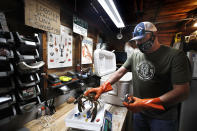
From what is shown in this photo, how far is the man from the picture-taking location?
796mm

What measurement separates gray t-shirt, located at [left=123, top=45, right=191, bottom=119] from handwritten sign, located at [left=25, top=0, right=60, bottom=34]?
1.27 metres

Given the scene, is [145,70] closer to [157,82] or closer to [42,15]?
[157,82]

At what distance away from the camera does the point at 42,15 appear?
1.07 m

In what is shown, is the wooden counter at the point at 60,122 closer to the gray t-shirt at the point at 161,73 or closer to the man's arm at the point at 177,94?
the gray t-shirt at the point at 161,73

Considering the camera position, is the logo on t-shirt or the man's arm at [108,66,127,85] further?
the man's arm at [108,66,127,85]

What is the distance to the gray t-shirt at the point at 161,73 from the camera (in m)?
0.81

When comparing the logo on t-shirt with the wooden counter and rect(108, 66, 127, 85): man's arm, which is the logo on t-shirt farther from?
the wooden counter

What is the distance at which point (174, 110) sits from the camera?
3.14 ft

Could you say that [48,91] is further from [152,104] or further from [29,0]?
[152,104]

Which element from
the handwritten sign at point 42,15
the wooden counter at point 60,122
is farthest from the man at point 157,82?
the handwritten sign at point 42,15

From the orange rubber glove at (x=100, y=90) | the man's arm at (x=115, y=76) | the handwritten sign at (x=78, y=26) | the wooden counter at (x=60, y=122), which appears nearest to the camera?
the wooden counter at (x=60, y=122)

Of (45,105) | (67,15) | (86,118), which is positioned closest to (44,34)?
(67,15)

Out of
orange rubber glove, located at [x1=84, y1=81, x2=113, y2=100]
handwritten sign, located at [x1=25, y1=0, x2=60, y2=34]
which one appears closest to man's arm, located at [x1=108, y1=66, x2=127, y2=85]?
orange rubber glove, located at [x1=84, y1=81, x2=113, y2=100]

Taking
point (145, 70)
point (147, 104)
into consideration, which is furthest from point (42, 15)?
point (147, 104)
